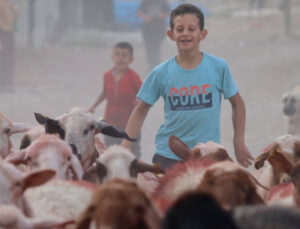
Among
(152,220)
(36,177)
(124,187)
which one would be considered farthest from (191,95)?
(152,220)

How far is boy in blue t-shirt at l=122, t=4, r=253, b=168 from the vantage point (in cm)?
608

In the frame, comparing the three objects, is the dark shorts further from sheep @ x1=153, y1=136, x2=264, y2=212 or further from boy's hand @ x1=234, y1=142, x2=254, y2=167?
sheep @ x1=153, y1=136, x2=264, y2=212

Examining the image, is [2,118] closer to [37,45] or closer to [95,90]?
[95,90]

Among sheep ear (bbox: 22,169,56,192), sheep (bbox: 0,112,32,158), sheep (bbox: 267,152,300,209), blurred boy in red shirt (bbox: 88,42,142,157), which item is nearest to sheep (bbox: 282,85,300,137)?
blurred boy in red shirt (bbox: 88,42,142,157)

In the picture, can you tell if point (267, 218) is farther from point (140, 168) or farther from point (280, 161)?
point (140, 168)

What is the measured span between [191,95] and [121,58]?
4.22 meters

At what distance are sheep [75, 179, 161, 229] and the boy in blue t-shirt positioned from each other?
120 inches

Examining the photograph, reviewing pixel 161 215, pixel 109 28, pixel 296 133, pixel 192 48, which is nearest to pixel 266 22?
pixel 109 28

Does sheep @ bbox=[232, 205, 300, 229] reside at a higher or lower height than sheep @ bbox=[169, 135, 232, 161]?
higher

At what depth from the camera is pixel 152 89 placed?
6184 mm

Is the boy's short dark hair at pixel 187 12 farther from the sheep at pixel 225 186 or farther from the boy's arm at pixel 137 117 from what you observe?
the sheep at pixel 225 186

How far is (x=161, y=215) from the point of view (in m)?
2.99

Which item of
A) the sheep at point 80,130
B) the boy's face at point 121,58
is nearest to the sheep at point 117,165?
the sheep at point 80,130

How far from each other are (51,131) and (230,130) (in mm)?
11340
